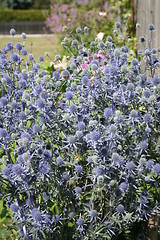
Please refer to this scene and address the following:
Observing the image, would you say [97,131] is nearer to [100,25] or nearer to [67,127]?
[67,127]

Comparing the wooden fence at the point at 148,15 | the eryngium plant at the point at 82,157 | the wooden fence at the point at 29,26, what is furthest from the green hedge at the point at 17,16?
the eryngium plant at the point at 82,157

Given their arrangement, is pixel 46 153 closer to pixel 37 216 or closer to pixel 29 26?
pixel 37 216

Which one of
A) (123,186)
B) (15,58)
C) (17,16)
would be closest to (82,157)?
(123,186)

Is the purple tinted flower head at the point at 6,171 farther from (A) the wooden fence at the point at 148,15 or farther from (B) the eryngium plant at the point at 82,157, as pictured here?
(A) the wooden fence at the point at 148,15

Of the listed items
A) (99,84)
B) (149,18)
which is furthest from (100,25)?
(99,84)

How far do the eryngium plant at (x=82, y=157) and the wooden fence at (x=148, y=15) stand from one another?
72.1 inches

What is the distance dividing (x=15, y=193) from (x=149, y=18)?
4.38m

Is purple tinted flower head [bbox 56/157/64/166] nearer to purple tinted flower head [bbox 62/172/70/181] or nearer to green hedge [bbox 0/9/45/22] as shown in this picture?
purple tinted flower head [bbox 62/172/70/181]

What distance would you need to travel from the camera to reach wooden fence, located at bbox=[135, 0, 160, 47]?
18.1 ft

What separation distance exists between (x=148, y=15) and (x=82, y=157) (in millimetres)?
4238

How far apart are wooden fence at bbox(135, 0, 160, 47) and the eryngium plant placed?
1833 millimetres

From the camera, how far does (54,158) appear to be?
2.73m

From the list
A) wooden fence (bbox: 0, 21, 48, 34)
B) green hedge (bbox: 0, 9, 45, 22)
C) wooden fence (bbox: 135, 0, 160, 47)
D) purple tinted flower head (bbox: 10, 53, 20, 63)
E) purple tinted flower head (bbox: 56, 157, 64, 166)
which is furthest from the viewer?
green hedge (bbox: 0, 9, 45, 22)

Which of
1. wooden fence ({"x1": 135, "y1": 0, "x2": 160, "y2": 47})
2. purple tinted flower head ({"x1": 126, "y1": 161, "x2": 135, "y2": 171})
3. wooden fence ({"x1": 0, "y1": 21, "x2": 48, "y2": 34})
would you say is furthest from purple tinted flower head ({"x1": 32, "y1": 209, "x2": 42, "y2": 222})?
wooden fence ({"x1": 0, "y1": 21, "x2": 48, "y2": 34})
